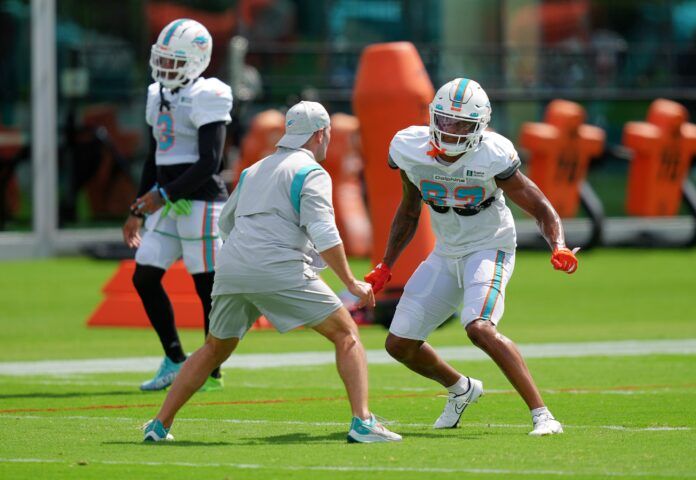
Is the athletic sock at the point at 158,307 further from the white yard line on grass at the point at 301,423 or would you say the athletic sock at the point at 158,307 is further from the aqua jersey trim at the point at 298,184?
the aqua jersey trim at the point at 298,184

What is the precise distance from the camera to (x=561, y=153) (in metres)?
25.6

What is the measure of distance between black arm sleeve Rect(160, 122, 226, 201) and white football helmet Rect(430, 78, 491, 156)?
2412mm

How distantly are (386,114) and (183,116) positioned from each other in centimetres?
533

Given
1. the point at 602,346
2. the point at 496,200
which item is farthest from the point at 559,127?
the point at 496,200

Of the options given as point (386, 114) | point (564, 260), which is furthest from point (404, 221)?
point (386, 114)

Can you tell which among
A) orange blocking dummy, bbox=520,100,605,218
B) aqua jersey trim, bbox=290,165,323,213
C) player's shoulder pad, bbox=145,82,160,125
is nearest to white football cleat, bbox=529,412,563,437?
aqua jersey trim, bbox=290,165,323,213

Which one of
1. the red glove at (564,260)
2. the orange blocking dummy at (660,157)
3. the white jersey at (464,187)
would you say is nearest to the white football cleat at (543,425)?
the red glove at (564,260)

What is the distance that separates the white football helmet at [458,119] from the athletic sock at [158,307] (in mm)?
2859

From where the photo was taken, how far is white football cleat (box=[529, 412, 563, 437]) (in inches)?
330

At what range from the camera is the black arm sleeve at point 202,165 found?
10.7 meters

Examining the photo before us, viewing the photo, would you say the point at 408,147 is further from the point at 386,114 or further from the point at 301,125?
the point at 386,114

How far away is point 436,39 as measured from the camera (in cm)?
2916

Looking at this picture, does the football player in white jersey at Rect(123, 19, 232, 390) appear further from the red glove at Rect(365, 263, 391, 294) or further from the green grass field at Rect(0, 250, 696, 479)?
the red glove at Rect(365, 263, 391, 294)

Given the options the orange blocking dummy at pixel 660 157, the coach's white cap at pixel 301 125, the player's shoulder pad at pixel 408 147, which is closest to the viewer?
the coach's white cap at pixel 301 125
